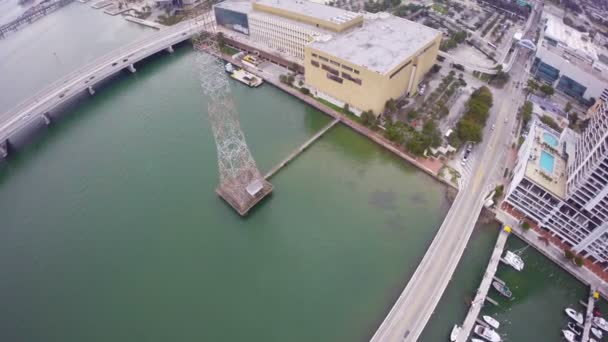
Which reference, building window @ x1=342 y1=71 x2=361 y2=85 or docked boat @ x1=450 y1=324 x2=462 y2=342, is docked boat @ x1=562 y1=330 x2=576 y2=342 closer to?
docked boat @ x1=450 y1=324 x2=462 y2=342

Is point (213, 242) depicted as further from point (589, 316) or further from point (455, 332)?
point (589, 316)

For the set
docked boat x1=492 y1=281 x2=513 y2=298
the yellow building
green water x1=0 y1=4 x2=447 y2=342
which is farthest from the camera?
the yellow building

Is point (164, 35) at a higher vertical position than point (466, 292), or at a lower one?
higher

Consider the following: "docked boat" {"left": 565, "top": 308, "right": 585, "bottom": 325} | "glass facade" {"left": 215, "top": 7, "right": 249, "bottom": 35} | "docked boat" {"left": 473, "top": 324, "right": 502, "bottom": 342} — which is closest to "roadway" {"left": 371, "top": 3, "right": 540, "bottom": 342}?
"docked boat" {"left": 473, "top": 324, "right": 502, "bottom": 342}

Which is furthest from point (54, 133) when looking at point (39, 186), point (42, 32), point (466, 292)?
point (466, 292)

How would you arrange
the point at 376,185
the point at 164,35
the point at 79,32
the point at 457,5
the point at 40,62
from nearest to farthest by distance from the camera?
the point at 376,185
the point at 40,62
the point at 164,35
the point at 79,32
the point at 457,5

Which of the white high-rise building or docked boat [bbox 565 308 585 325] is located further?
docked boat [bbox 565 308 585 325]

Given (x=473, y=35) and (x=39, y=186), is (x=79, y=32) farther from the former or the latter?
(x=473, y=35)

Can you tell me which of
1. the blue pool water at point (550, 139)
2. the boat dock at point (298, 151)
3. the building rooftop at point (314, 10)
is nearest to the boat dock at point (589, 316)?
the blue pool water at point (550, 139)
